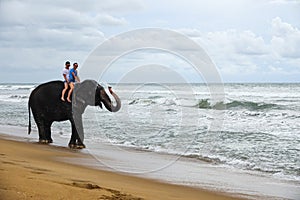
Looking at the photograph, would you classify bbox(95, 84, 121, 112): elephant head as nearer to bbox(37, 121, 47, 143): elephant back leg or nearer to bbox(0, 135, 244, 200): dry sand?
bbox(37, 121, 47, 143): elephant back leg

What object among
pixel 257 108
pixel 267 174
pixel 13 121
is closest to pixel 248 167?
pixel 267 174

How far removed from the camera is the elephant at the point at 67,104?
11.0 m

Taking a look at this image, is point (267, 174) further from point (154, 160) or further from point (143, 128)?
point (143, 128)

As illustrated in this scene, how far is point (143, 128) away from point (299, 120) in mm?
6280

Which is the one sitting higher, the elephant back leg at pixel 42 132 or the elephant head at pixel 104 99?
the elephant head at pixel 104 99

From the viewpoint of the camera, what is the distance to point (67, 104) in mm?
11430

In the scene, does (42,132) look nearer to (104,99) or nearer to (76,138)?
(76,138)

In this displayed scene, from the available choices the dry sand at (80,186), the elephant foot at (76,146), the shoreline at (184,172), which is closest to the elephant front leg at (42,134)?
the shoreline at (184,172)

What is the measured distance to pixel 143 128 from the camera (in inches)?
557

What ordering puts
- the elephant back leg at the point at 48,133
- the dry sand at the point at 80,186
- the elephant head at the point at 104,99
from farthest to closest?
1. the elephant back leg at the point at 48,133
2. the elephant head at the point at 104,99
3. the dry sand at the point at 80,186

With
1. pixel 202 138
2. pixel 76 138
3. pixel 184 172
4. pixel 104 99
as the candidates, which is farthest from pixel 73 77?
pixel 184 172

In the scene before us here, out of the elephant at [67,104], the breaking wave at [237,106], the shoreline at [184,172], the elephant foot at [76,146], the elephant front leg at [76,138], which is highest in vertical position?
the breaking wave at [237,106]

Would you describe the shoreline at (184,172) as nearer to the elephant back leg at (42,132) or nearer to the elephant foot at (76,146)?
the elephant foot at (76,146)

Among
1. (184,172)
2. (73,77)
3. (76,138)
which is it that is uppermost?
(73,77)
